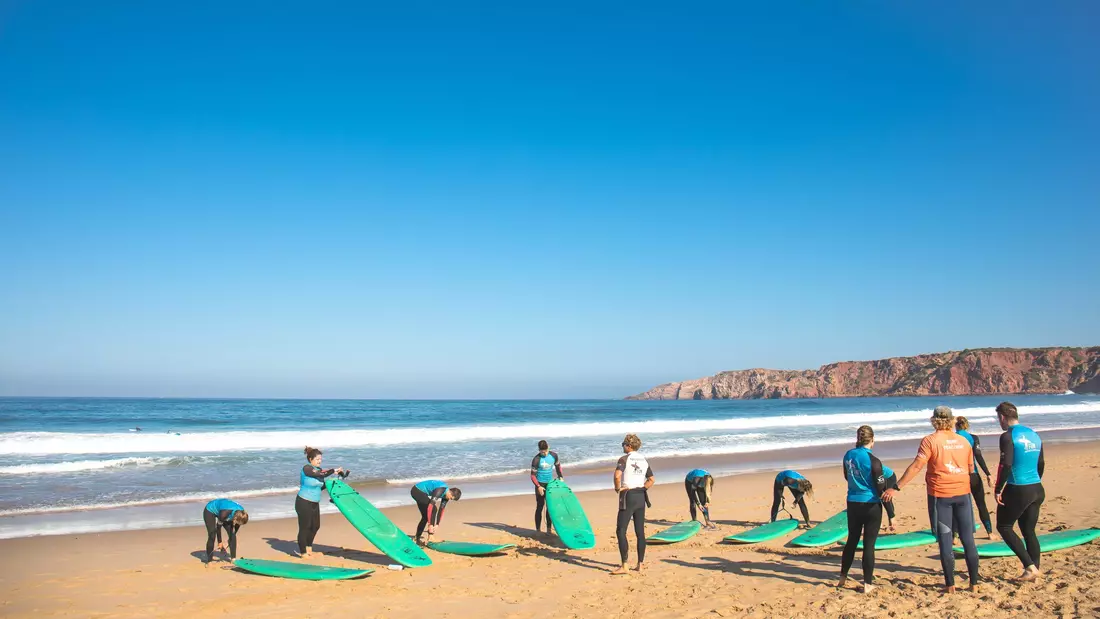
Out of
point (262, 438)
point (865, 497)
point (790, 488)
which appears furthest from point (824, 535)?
point (262, 438)

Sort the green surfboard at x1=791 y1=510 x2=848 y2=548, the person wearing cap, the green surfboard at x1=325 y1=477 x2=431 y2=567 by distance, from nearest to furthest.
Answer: the person wearing cap, the green surfboard at x1=325 y1=477 x2=431 y2=567, the green surfboard at x1=791 y1=510 x2=848 y2=548

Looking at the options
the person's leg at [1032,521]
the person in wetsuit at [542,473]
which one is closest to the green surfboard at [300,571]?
the person in wetsuit at [542,473]

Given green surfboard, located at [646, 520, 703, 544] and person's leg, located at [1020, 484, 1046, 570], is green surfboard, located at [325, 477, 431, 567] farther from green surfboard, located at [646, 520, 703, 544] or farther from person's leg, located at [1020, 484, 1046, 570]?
person's leg, located at [1020, 484, 1046, 570]

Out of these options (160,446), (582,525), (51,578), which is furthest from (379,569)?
(160,446)

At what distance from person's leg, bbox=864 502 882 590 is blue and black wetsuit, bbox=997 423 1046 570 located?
112 centimetres

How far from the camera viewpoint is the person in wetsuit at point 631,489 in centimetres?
724

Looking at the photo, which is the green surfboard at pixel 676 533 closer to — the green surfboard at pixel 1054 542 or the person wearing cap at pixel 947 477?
the green surfboard at pixel 1054 542

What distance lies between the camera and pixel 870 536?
605 centimetres

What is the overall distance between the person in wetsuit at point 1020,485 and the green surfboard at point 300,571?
652cm

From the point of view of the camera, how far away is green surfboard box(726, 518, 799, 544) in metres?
8.66

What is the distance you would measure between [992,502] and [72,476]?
18682mm

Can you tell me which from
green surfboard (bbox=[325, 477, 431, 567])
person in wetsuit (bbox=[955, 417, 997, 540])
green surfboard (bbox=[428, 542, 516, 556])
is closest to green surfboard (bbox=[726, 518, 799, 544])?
person in wetsuit (bbox=[955, 417, 997, 540])

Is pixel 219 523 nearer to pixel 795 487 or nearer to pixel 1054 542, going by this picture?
pixel 795 487

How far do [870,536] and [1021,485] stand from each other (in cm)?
142
